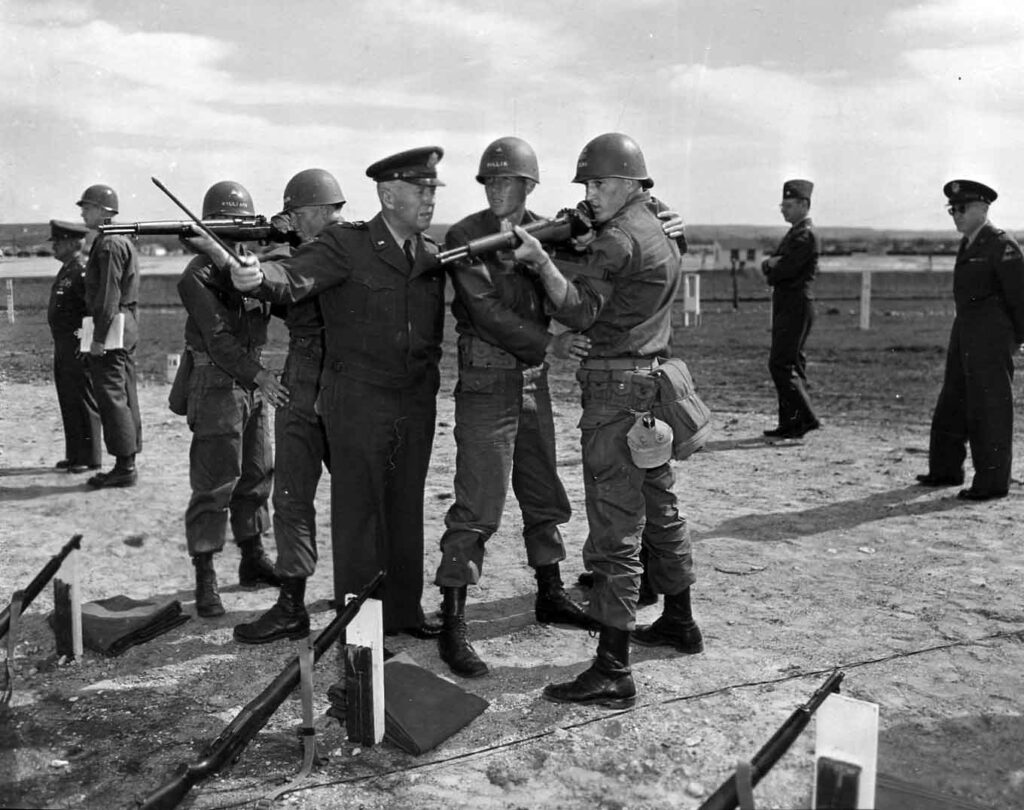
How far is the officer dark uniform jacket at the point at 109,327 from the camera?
27.1 ft

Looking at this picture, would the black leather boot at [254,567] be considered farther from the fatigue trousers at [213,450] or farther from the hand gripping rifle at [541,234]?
the hand gripping rifle at [541,234]

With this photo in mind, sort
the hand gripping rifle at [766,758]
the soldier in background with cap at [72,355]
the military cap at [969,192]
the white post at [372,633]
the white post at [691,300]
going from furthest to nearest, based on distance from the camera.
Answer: the white post at [691,300] → the soldier in background with cap at [72,355] → the military cap at [969,192] → the white post at [372,633] → the hand gripping rifle at [766,758]

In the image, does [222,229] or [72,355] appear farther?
[72,355]

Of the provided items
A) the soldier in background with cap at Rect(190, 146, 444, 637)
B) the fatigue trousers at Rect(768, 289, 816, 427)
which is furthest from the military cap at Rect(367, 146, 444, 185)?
the fatigue trousers at Rect(768, 289, 816, 427)

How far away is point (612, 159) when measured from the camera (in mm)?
4559

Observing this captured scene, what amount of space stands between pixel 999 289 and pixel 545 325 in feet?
14.0

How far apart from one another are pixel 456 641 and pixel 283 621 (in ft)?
3.14

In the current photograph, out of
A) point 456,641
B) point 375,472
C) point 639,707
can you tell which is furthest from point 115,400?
point 639,707

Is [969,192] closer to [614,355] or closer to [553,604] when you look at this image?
[614,355]

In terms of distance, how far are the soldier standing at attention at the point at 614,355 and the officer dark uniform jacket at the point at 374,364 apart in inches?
29.1

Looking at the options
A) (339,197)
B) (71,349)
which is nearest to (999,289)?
(339,197)

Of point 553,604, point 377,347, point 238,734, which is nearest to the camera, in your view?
point 238,734

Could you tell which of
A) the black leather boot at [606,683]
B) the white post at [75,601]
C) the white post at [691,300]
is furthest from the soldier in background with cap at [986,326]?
the white post at [691,300]

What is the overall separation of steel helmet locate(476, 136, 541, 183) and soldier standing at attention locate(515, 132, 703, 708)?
0.42 metres
